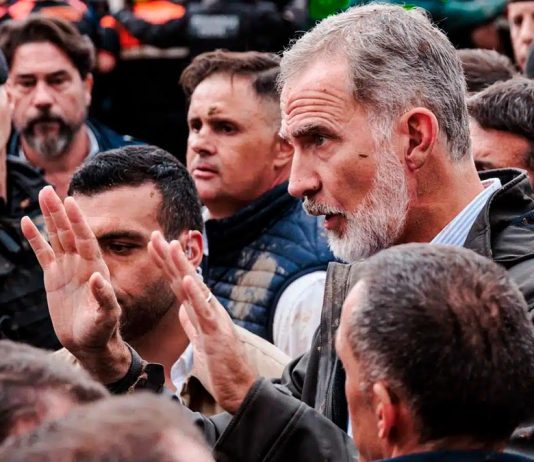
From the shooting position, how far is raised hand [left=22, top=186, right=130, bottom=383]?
3.71m

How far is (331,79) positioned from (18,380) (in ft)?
5.83

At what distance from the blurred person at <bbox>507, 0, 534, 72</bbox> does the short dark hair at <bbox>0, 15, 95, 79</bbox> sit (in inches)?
85.0

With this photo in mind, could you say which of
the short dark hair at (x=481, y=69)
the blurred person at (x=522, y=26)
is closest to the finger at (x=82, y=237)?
the short dark hair at (x=481, y=69)

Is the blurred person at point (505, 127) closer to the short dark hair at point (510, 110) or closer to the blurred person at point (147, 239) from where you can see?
the short dark hair at point (510, 110)

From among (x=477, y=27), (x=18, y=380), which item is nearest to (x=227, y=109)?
(x=477, y=27)

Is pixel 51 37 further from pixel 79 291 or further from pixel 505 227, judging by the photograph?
pixel 505 227

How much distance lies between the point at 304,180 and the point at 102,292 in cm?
63

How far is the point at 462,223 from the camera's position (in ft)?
12.4

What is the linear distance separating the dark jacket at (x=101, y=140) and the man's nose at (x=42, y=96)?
22 cm

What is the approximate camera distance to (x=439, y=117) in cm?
385

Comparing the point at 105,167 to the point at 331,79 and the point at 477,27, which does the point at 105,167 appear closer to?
the point at 331,79

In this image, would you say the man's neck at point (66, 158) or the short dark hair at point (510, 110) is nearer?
the short dark hair at point (510, 110)

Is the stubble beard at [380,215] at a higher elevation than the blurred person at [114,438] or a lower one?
lower

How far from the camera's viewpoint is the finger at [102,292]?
3668 mm
